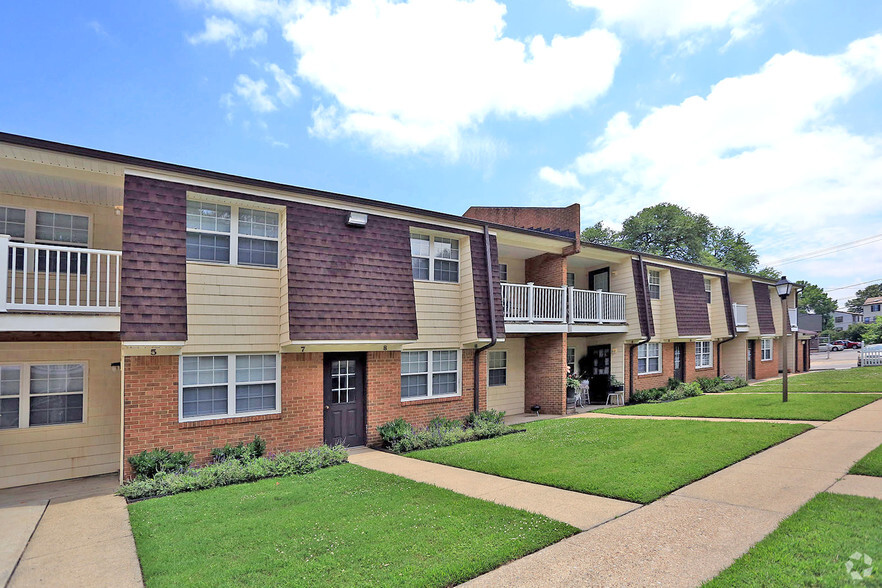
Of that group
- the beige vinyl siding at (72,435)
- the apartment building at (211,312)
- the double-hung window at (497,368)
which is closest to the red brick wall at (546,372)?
the double-hung window at (497,368)

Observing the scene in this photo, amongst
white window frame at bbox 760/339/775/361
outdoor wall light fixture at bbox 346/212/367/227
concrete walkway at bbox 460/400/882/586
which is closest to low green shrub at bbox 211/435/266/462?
outdoor wall light fixture at bbox 346/212/367/227

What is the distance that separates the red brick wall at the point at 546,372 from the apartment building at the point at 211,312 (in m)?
3.04

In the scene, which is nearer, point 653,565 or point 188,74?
point 653,565

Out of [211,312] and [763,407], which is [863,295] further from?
[211,312]

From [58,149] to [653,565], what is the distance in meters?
9.62

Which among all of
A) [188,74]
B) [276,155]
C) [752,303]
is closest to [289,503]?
[188,74]

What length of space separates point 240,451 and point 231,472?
2.84ft

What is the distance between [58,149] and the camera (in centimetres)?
723

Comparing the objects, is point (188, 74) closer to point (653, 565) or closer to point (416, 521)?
point (416, 521)

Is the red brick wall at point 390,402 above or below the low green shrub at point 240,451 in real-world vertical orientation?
above

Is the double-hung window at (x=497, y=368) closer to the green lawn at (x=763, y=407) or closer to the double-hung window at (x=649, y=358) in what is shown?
the green lawn at (x=763, y=407)

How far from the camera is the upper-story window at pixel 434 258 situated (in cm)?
1184

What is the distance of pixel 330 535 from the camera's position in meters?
5.20

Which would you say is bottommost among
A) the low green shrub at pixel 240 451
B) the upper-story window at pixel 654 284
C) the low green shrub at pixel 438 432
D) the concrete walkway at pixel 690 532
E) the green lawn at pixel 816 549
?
the low green shrub at pixel 438 432
